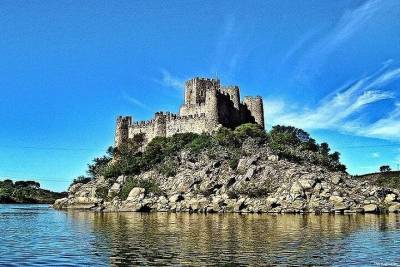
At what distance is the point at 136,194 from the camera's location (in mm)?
79938

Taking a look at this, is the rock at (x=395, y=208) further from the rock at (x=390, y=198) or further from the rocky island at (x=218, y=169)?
the rock at (x=390, y=198)

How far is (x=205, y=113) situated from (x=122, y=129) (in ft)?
67.9

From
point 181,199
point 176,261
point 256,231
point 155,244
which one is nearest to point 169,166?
point 181,199

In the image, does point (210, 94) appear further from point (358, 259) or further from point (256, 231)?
point (358, 259)

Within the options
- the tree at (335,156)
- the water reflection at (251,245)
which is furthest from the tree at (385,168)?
the water reflection at (251,245)

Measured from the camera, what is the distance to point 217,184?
2982 inches

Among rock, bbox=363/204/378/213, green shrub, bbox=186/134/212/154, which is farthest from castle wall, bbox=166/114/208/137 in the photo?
rock, bbox=363/204/378/213

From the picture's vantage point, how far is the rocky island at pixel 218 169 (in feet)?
219

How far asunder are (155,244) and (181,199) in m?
46.3

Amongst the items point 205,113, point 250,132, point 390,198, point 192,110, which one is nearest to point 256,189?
point 390,198

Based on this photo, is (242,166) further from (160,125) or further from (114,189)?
(160,125)

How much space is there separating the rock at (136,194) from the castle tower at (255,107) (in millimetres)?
Result: 29740

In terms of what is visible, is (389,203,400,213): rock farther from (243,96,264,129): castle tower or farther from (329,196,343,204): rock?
(243,96,264,129): castle tower

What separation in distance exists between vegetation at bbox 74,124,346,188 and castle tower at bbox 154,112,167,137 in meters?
1.92
